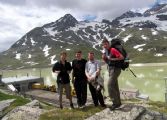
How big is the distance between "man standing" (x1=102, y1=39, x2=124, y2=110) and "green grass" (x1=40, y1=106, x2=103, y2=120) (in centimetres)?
112

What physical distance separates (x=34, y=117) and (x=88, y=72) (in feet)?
9.69

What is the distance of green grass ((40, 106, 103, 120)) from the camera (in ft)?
41.8

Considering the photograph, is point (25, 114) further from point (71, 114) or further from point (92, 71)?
point (92, 71)

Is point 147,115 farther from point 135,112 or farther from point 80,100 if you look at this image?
point 80,100

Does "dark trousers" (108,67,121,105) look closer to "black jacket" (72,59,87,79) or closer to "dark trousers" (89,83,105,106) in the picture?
"dark trousers" (89,83,105,106)

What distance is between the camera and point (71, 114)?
43.1ft

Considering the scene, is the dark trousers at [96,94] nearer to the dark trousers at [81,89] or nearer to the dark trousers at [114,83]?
the dark trousers at [81,89]

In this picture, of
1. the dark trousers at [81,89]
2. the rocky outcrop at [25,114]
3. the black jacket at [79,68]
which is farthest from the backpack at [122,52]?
the rocky outcrop at [25,114]

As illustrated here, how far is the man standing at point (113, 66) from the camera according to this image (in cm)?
1215

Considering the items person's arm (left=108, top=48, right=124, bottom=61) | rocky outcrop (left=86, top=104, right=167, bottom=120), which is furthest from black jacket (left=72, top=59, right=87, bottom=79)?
rocky outcrop (left=86, top=104, right=167, bottom=120)

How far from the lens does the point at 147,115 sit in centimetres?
1173

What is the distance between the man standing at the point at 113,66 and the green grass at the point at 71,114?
1116 mm

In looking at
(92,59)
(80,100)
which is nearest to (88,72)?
(92,59)

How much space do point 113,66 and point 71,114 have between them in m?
2.66
